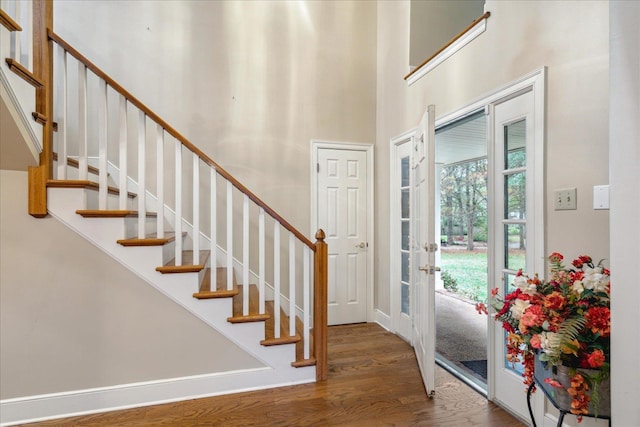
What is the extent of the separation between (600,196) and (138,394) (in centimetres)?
284

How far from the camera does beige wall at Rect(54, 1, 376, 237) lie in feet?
9.98

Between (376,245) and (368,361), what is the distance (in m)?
1.34

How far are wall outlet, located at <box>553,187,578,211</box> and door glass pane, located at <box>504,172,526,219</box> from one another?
23 cm

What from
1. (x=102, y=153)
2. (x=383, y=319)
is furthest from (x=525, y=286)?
(x=102, y=153)

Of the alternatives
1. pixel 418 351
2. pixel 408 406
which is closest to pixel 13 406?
pixel 408 406

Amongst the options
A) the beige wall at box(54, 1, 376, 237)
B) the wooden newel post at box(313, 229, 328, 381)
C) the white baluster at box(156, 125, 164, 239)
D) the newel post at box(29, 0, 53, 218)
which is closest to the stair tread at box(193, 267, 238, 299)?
the white baluster at box(156, 125, 164, 239)

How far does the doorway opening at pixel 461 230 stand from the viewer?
3.76 meters

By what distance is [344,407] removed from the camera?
6.66ft

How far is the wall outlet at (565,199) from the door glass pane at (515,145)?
0.99 ft

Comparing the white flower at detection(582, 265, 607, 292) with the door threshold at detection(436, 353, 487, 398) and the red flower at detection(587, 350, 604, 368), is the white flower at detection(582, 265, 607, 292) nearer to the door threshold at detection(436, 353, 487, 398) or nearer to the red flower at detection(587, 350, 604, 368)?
the red flower at detection(587, 350, 604, 368)

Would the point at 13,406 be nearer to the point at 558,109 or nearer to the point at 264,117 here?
the point at 264,117

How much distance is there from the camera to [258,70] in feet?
11.0

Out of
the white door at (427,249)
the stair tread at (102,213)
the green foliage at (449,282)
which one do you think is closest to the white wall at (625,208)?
the white door at (427,249)

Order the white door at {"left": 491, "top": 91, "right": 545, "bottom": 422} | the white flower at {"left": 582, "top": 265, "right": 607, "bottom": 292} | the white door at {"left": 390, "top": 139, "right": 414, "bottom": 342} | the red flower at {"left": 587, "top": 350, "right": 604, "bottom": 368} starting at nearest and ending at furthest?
the red flower at {"left": 587, "top": 350, "right": 604, "bottom": 368}
the white flower at {"left": 582, "top": 265, "right": 607, "bottom": 292}
the white door at {"left": 491, "top": 91, "right": 545, "bottom": 422}
the white door at {"left": 390, "top": 139, "right": 414, "bottom": 342}
